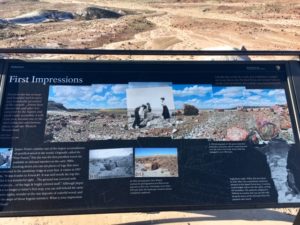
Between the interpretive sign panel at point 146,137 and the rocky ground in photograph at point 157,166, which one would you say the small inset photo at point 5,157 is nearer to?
the interpretive sign panel at point 146,137

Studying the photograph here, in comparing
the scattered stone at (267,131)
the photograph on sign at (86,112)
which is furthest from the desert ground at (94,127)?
the scattered stone at (267,131)

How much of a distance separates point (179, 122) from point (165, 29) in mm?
10080

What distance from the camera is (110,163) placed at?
127 inches

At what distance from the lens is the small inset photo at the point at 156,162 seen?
3.23m

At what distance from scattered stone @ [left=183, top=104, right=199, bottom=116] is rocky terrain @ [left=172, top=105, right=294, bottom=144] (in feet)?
0.06

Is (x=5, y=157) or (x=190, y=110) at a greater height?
(x=190, y=110)

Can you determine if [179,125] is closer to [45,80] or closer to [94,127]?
[94,127]

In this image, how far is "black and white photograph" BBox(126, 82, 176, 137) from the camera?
132 inches

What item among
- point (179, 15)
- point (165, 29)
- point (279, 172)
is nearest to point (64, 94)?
point (279, 172)

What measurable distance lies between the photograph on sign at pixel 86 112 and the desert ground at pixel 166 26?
20.0ft

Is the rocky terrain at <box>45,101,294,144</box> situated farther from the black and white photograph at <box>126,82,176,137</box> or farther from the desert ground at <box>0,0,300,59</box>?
the desert ground at <box>0,0,300,59</box>

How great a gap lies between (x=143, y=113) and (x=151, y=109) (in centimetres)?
7

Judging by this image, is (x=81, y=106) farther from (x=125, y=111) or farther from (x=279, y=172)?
(x=279, y=172)

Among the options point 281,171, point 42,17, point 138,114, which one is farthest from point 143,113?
point 42,17
